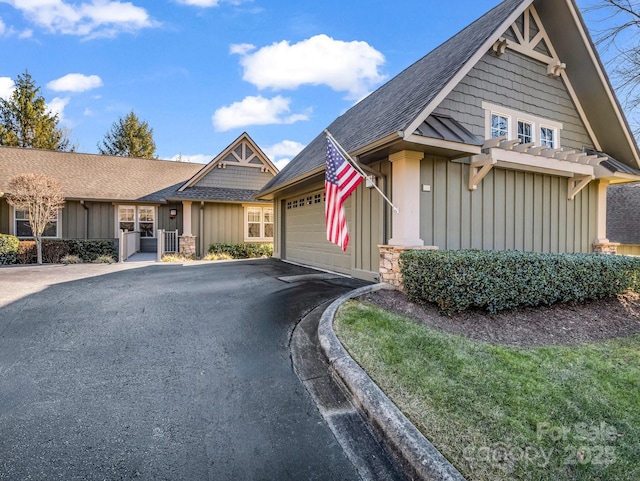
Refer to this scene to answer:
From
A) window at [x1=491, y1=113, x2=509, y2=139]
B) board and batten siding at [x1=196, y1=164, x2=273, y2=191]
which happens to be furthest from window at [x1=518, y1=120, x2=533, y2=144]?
board and batten siding at [x1=196, y1=164, x2=273, y2=191]

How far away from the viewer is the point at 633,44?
408 inches

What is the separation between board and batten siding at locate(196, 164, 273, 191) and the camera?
16812 mm

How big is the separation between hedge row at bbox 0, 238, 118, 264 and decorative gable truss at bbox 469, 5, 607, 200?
13965 mm

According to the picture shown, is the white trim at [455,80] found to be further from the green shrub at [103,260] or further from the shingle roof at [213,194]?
the green shrub at [103,260]

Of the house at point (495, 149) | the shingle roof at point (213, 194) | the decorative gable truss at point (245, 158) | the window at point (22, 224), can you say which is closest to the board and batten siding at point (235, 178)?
the decorative gable truss at point (245, 158)

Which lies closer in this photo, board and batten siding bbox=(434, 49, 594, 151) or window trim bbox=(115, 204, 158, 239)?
board and batten siding bbox=(434, 49, 594, 151)

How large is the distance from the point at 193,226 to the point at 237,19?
875 centimetres

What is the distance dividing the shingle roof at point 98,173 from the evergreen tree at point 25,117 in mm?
11610

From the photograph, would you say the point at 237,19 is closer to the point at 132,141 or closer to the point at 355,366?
the point at 355,366

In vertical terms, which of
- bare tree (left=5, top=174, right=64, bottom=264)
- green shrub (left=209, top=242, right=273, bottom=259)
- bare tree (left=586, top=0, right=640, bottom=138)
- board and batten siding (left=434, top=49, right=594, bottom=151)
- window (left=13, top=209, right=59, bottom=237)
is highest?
bare tree (left=586, top=0, right=640, bottom=138)

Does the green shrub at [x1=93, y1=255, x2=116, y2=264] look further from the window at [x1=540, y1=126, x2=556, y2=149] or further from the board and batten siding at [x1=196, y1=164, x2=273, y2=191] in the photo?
the window at [x1=540, y1=126, x2=556, y2=149]

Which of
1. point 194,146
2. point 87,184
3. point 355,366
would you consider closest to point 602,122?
point 355,366

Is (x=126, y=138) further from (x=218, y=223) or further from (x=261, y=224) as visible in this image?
(x=261, y=224)

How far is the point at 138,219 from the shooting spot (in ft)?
56.0
